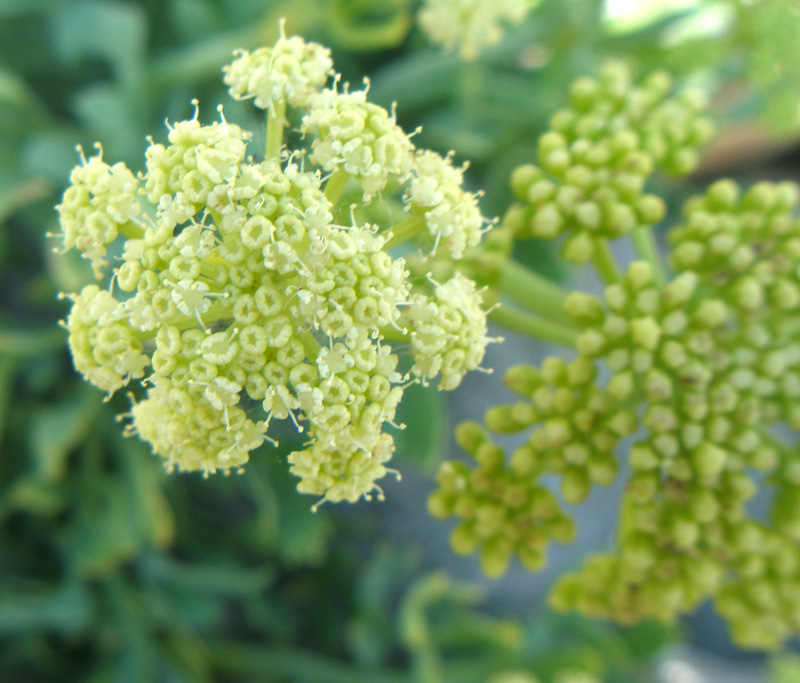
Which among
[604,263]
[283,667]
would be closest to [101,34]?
[604,263]

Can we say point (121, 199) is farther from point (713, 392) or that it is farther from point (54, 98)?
point (54, 98)

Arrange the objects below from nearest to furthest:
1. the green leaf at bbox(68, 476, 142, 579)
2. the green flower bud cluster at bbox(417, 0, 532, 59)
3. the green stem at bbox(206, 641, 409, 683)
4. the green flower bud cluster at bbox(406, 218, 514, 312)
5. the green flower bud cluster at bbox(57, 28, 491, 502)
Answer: the green flower bud cluster at bbox(57, 28, 491, 502)
the green flower bud cluster at bbox(406, 218, 514, 312)
the green flower bud cluster at bbox(417, 0, 532, 59)
the green leaf at bbox(68, 476, 142, 579)
the green stem at bbox(206, 641, 409, 683)

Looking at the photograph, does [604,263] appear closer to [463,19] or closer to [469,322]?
[469,322]

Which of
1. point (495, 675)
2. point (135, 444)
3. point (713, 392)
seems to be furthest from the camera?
point (495, 675)

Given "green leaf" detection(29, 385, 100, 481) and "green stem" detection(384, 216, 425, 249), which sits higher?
"green leaf" detection(29, 385, 100, 481)

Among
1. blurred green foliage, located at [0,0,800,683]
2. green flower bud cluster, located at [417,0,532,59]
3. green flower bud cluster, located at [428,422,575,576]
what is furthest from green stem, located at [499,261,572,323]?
green flower bud cluster, located at [417,0,532,59]

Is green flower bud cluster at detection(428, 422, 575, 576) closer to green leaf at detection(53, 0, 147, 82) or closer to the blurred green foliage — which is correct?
the blurred green foliage

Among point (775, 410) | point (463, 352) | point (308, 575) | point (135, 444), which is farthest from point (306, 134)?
point (308, 575)
